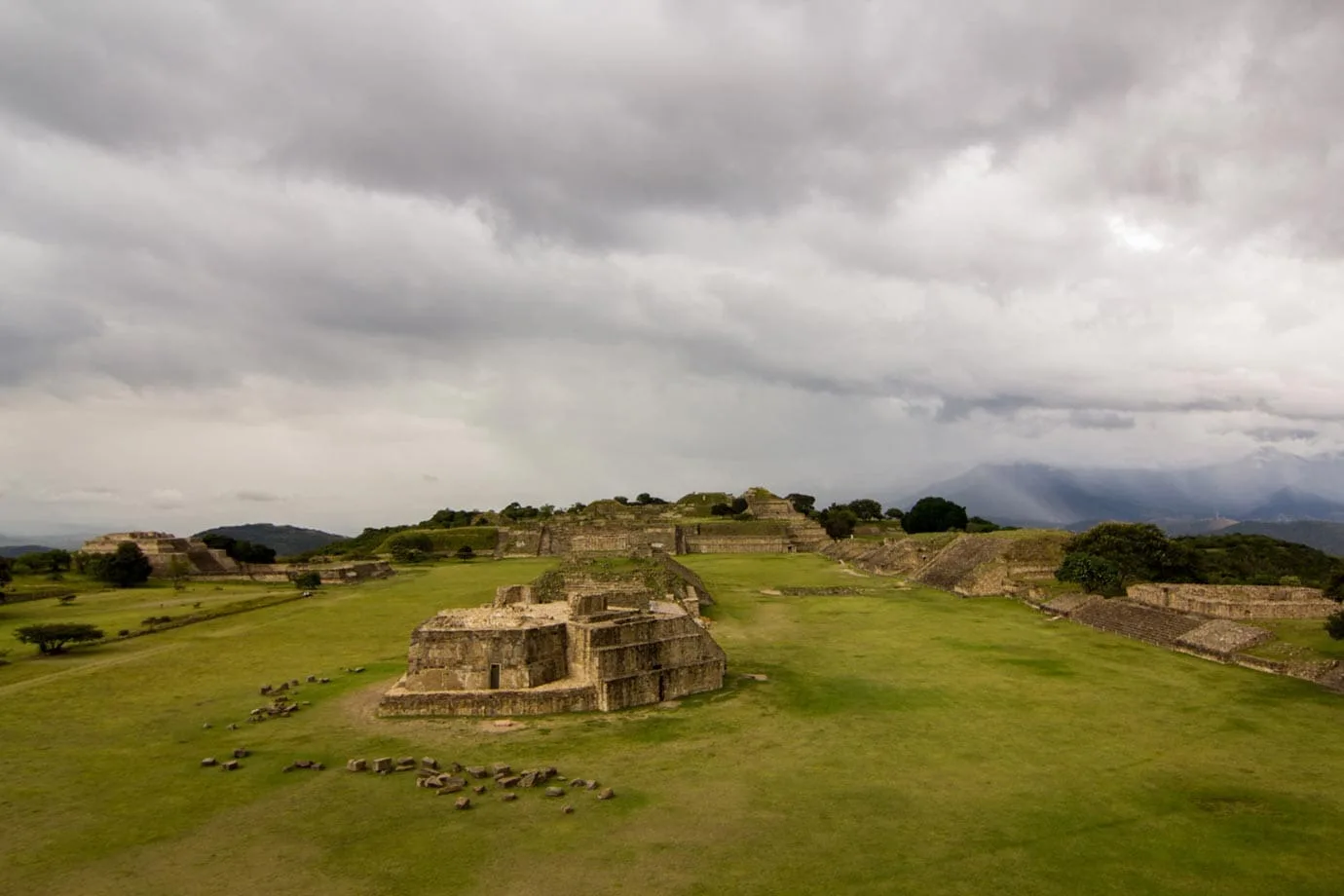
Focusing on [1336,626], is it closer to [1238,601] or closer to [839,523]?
[1238,601]

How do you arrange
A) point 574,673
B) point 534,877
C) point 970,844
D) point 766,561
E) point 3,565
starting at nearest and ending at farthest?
point 534,877 → point 970,844 → point 574,673 → point 3,565 → point 766,561

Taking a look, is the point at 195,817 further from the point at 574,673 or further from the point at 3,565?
the point at 3,565

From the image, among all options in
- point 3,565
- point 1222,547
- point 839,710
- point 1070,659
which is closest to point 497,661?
point 839,710

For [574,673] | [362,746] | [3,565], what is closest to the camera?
[362,746]

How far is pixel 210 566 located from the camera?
63281 mm

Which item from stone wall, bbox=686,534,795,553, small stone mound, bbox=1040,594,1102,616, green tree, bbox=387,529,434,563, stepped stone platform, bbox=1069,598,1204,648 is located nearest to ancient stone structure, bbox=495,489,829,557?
stone wall, bbox=686,534,795,553

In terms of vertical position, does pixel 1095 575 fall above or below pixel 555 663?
above

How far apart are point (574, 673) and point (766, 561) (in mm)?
44837

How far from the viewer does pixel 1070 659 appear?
2638cm

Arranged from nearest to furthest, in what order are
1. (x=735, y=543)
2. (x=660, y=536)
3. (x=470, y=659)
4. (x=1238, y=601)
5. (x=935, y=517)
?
(x=470, y=659) < (x=1238, y=601) < (x=660, y=536) < (x=735, y=543) < (x=935, y=517)

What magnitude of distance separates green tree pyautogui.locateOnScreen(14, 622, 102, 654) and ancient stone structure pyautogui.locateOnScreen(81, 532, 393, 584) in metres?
25.8

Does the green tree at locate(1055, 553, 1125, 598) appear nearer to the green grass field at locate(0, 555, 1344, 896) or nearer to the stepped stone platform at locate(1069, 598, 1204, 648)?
the stepped stone platform at locate(1069, 598, 1204, 648)

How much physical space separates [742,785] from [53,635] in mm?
29257

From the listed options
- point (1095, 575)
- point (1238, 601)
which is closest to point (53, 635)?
point (1095, 575)
